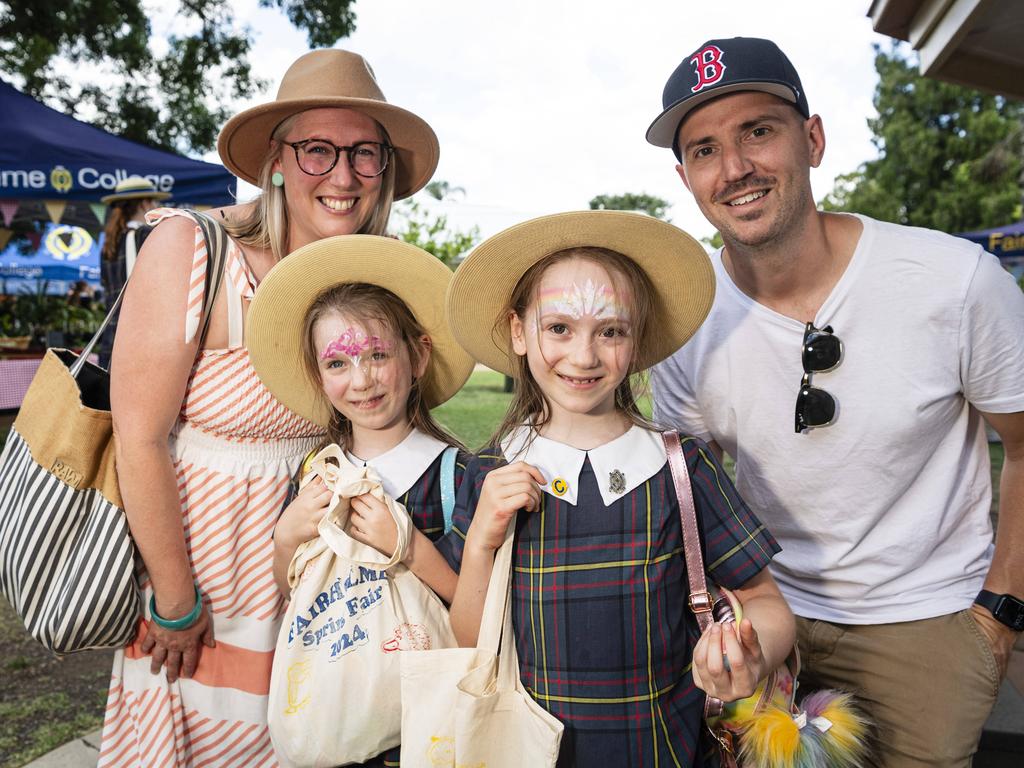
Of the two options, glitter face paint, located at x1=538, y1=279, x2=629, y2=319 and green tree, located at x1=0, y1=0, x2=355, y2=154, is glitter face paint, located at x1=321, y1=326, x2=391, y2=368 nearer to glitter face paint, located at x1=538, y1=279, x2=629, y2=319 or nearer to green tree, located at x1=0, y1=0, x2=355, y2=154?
glitter face paint, located at x1=538, y1=279, x2=629, y2=319

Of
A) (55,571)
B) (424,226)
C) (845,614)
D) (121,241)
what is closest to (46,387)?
(55,571)

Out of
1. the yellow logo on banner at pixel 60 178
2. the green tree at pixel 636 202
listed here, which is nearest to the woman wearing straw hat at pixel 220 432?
the yellow logo on banner at pixel 60 178

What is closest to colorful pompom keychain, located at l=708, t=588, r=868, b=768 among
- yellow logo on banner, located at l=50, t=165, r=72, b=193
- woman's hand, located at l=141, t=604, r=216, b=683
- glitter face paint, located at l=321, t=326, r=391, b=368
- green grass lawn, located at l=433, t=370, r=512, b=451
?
glitter face paint, located at l=321, t=326, r=391, b=368

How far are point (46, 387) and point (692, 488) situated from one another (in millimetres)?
1682

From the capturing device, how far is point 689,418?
2455 millimetres

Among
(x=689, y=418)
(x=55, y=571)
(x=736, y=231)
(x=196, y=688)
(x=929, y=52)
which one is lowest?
(x=196, y=688)

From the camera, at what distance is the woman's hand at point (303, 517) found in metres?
1.91

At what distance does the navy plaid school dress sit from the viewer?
167 centimetres

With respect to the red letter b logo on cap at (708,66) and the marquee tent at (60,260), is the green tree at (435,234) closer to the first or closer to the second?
the marquee tent at (60,260)

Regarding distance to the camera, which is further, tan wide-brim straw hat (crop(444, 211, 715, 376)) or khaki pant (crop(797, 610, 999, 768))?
khaki pant (crop(797, 610, 999, 768))

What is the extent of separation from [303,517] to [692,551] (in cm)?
94

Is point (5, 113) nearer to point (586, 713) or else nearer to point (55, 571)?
point (55, 571)

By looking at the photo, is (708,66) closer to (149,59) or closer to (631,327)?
(631,327)

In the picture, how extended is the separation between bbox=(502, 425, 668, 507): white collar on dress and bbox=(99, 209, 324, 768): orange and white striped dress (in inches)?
30.3
